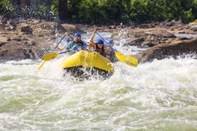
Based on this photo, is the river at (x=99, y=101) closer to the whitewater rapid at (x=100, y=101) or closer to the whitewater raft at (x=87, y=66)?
the whitewater rapid at (x=100, y=101)

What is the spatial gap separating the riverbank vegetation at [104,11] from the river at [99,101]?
17613mm

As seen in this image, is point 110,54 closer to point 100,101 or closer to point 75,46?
point 75,46

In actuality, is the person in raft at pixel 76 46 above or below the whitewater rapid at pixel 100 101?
above

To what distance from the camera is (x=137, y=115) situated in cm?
760

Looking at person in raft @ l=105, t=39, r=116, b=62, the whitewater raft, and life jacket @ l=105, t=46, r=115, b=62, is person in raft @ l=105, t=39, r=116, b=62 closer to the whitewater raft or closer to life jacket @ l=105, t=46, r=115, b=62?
life jacket @ l=105, t=46, r=115, b=62

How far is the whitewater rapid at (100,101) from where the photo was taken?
279 inches

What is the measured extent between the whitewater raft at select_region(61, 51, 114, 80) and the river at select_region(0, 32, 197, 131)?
195 millimetres

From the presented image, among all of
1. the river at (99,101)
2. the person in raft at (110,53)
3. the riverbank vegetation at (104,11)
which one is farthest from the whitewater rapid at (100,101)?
the riverbank vegetation at (104,11)

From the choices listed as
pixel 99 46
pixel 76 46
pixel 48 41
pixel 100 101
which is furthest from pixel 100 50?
pixel 48 41

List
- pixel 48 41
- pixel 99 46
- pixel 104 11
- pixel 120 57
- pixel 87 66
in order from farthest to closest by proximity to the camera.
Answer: pixel 104 11 < pixel 48 41 < pixel 120 57 < pixel 99 46 < pixel 87 66

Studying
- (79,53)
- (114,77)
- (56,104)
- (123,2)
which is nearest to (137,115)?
(56,104)

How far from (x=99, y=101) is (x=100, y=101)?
0.02m

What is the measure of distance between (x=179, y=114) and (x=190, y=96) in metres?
1.69

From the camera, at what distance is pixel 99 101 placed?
8.59 metres
